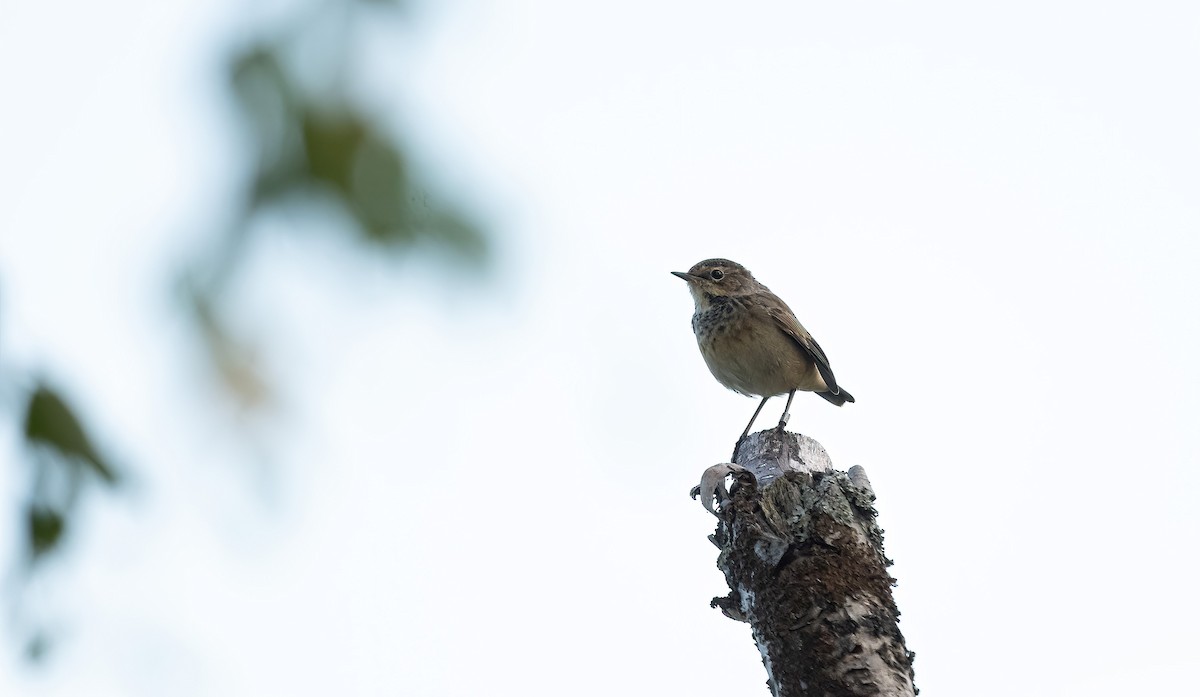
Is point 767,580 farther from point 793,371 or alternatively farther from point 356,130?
point 793,371

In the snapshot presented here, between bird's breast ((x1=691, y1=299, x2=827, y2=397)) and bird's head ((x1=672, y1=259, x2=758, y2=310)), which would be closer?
bird's breast ((x1=691, y1=299, x2=827, y2=397))

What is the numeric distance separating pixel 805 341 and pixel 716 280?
983mm

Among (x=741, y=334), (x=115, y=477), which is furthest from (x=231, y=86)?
(x=741, y=334)

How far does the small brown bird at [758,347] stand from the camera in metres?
8.55

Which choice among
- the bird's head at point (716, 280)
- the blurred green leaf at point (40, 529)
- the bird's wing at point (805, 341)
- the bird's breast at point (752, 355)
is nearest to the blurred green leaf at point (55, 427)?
the blurred green leaf at point (40, 529)

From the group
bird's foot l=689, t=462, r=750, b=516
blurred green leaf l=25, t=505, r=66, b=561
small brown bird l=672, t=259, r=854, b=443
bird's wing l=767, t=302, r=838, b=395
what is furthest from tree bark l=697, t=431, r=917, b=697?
bird's wing l=767, t=302, r=838, b=395

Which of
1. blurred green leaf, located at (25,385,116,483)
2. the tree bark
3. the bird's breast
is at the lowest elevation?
blurred green leaf, located at (25,385,116,483)

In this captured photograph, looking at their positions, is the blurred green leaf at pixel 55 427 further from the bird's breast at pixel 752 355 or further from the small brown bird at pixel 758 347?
the bird's breast at pixel 752 355

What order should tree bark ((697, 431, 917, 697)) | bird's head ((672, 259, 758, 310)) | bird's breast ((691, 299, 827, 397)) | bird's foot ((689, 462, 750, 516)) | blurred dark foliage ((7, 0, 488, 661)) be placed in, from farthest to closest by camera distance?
bird's head ((672, 259, 758, 310))
bird's breast ((691, 299, 827, 397))
bird's foot ((689, 462, 750, 516))
tree bark ((697, 431, 917, 697))
blurred dark foliage ((7, 0, 488, 661))

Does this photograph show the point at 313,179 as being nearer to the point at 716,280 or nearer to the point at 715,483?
the point at 715,483

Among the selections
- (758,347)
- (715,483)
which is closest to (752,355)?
(758,347)

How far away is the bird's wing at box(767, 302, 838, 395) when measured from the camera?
8.69 m

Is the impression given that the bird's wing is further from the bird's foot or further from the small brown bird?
the bird's foot

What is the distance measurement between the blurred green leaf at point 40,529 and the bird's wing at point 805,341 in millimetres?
7275
